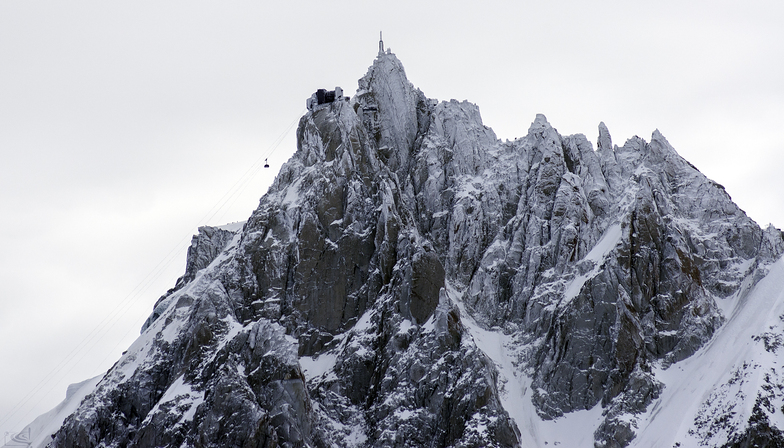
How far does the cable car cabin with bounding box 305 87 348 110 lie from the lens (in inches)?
6860

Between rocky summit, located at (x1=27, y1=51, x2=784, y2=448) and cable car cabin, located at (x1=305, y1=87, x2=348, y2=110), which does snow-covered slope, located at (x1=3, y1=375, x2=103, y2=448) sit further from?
cable car cabin, located at (x1=305, y1=87, x2=348, y2=110)

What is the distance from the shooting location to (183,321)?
150 metres

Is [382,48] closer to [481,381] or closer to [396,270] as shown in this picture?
[396,270]

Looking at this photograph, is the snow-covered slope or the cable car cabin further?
the cable car cabin

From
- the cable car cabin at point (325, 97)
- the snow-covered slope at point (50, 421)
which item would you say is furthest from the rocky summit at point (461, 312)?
the snow-covered slope at point (50, 421)

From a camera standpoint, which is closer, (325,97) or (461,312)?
(461,312)

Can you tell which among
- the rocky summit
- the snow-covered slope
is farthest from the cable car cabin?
the snow-covered slope

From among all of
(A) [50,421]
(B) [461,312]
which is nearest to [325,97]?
(B) [461,312]

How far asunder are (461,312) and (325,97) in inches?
2069

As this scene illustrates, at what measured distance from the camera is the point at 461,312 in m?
162

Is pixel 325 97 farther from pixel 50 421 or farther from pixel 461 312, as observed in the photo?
pixel 50 421

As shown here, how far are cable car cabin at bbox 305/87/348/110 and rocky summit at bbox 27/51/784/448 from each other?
0.87 metres

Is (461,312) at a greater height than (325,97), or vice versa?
(325,97)

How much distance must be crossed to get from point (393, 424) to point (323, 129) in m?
62.9
